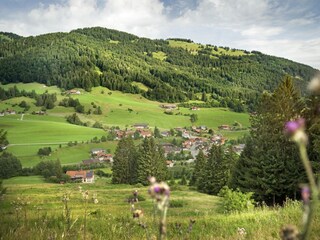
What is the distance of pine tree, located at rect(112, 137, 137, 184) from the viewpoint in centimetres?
7575

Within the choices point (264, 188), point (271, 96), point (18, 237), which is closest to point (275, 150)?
point (264, 188)

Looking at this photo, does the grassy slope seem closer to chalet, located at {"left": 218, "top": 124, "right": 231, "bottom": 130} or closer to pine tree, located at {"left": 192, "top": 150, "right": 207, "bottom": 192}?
chalet, located at {"left": 218, "top": 124, "right": 231, "bottom": 130}

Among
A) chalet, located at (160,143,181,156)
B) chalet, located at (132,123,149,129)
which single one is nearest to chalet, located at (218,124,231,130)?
chalet, located at (132,123,149,129)

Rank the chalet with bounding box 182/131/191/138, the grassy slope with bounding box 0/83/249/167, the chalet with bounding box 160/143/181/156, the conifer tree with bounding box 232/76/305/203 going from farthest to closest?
the chalet with bounding box 182/131/191/138, the chalet with bounding box 160/143/181/156, the grassy slope with bounding box 0/83/249/167, the conifer tree with bounding box 232/76/305/203

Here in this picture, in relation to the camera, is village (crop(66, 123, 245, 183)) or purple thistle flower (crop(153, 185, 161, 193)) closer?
purple thistle flower (crop(153, 185, 161, 193))

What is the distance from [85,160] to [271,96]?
89.2m

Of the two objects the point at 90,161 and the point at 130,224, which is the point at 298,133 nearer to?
the point at 130,224

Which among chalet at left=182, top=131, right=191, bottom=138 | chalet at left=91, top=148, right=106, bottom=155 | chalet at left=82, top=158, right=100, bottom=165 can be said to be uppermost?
chalet at left=182, top=131, right=191, bottom=138

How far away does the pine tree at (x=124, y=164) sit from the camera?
75.8 m

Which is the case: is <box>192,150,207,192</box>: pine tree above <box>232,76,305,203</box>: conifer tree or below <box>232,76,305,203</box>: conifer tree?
below

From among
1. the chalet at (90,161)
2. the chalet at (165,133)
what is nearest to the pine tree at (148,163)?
A: the chalet at (90,161)

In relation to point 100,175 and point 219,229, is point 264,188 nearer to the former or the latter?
point 219,229

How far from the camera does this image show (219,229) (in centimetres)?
715

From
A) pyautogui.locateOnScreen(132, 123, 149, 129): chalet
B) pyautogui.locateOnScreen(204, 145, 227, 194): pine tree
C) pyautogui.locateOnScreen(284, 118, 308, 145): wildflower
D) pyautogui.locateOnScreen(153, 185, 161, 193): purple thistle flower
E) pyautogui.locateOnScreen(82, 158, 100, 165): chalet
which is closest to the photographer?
pyautogui.locateOnScreen(284, 118, 308, 145): wildflower
